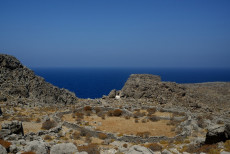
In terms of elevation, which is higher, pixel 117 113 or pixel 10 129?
pixel 10 129

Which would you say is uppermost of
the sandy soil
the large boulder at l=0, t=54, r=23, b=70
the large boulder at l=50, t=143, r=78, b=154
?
the large boulder at l=0, t=54, r=23, b=70

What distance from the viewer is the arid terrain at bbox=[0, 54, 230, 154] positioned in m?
13.4

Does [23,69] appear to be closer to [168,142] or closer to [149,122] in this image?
[149,122]

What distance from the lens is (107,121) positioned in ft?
81.0

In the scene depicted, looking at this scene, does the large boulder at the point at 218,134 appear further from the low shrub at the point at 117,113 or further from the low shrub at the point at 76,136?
the low shrub at the point at 117,113

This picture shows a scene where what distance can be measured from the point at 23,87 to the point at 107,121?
1665 centimetres

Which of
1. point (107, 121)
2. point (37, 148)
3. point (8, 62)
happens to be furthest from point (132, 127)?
point (8, 62)

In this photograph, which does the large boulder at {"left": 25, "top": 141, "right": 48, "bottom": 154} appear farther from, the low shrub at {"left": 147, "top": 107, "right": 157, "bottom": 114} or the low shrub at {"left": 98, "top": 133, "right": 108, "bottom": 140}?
the low shrub at {"left": 147, "top": 107, "right": 157, "bottom": 114}

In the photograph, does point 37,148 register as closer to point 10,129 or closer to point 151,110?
point 10,129

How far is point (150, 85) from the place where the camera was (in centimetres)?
3900

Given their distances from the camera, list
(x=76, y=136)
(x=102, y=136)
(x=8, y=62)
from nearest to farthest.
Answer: (x=76, y=136) < (x=102, y=136) < (x=8, y=62)

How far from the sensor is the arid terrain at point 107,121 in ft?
44.0

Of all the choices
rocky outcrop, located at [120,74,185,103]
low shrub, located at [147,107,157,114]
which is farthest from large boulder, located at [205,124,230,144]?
rocky outcrop, located at [120,74,185,103]

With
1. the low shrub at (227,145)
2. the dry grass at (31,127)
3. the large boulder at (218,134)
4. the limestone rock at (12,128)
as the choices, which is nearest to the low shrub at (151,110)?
the dry grass at (31,127)
